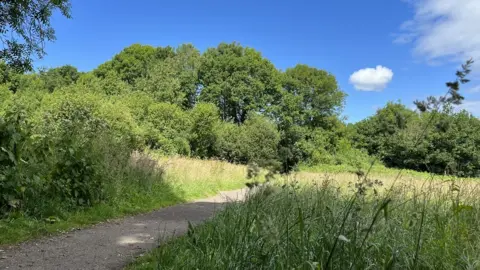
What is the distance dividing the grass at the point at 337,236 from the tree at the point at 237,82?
1505 inches

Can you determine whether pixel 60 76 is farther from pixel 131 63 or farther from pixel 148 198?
pixel 148 198

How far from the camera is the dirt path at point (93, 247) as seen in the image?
4312 mm

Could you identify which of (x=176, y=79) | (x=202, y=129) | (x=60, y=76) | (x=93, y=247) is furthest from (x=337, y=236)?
(x=60, y=76)

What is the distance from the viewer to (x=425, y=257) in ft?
9.95

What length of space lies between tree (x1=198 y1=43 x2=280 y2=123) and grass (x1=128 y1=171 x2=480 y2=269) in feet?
125

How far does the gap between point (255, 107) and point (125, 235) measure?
37.7m

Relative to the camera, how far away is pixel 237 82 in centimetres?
4316

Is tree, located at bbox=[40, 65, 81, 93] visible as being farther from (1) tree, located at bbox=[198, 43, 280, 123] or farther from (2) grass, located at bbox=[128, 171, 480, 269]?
(2) grass, located at bbox=[128, 171, 480, 269]

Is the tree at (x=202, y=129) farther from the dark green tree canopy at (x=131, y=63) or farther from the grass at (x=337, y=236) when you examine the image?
the grass at (x=337, y=236)

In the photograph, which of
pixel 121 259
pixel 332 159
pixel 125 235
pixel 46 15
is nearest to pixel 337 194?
pixel 121 259

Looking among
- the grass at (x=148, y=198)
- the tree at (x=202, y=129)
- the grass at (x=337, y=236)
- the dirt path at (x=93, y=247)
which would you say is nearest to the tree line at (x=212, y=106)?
the tree at (x=202, y=129)

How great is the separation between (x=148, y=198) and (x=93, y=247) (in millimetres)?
4286

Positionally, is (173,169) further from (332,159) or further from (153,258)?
(332,159)

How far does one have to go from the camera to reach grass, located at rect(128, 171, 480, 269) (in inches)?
97.7
